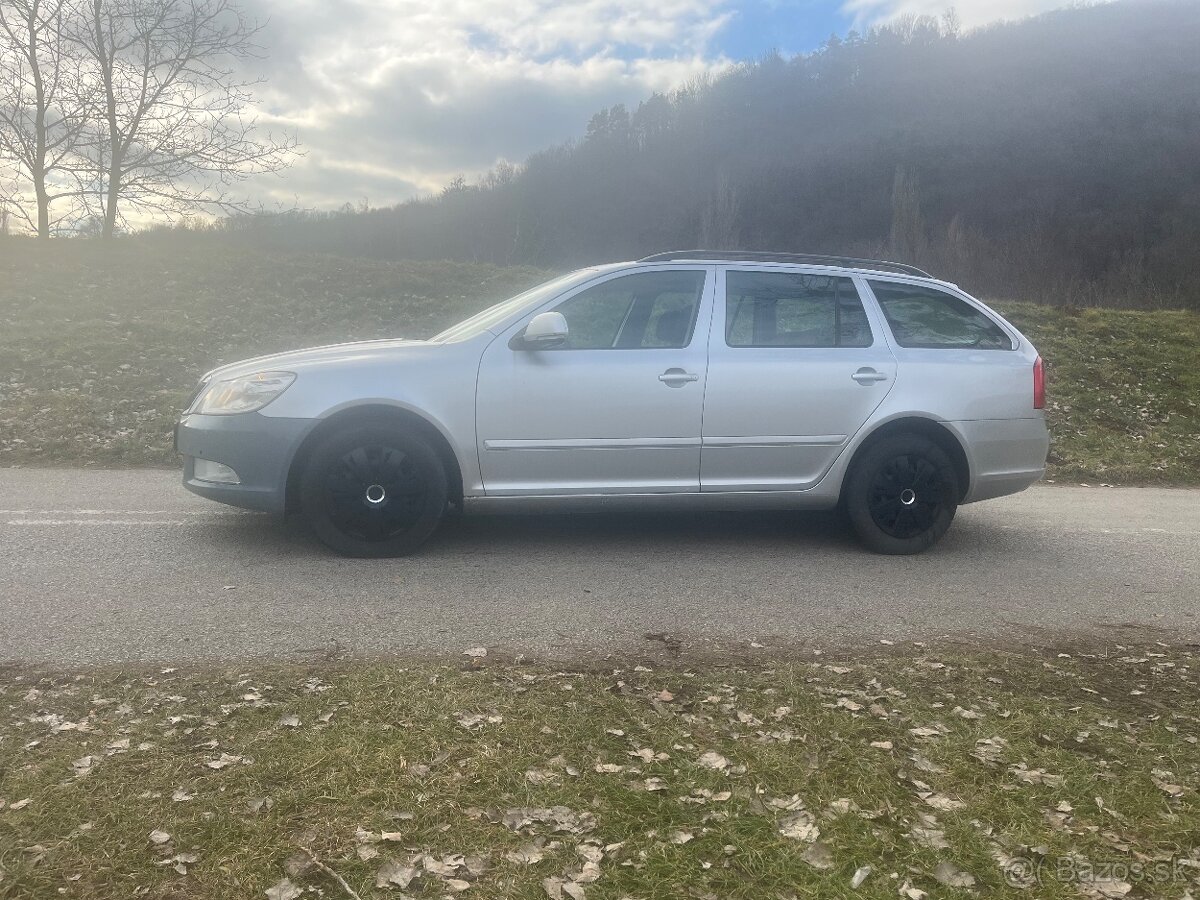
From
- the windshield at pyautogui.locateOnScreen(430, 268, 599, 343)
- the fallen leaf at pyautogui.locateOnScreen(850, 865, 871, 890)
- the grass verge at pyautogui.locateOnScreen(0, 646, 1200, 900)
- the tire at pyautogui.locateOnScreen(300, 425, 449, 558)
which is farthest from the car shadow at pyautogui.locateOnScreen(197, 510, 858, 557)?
the fallen leaf at pyautogui.locateOnScreen(850, 865, 871, 890)

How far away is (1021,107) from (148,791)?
7572 centimetres

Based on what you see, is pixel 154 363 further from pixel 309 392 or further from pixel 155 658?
pixel 155 658

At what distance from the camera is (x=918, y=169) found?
196ft

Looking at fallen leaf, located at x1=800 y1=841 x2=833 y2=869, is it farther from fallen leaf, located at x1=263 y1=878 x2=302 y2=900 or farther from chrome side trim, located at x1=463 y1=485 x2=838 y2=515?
chrome side trim, located at x1=463 y1=485 x2=838 y2=515

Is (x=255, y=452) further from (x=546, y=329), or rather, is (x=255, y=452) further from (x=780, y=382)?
(x=780, y=382)

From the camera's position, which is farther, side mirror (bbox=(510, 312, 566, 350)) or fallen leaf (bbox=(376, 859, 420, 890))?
side mirror (bbox=(510, 312, 566, 350))

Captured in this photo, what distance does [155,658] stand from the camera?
146 inches

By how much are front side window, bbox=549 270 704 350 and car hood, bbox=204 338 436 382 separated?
0.91 meters

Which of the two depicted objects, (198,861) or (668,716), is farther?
(668,716)

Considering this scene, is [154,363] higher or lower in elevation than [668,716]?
higher

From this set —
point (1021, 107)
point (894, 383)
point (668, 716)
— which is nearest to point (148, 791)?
point (668, 716)

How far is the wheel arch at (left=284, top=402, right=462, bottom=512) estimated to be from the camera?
206 inches

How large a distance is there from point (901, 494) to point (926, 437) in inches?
15.8

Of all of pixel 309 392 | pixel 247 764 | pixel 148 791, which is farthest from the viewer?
pixel 309 392
